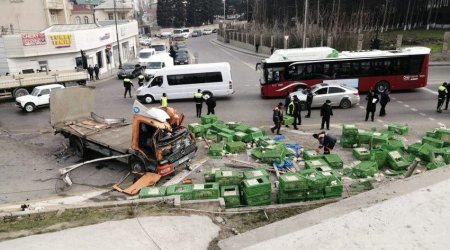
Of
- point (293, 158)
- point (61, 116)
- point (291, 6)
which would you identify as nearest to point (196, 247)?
point (293, 158)

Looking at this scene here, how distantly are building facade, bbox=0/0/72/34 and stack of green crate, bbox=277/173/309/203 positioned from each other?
37471 mm

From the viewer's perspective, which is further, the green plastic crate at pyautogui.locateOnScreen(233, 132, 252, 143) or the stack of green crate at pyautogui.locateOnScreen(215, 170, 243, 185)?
the green plastic crate at pyautogui.locateOnScreen(233, 132, 252, 143)

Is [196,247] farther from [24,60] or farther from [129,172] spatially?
[24,60]

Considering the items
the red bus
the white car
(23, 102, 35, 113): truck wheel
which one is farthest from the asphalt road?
the red bus

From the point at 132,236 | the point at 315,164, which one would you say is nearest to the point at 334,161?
the point at 315,164

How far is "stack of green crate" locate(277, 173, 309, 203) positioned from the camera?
→ 10125 millimetres

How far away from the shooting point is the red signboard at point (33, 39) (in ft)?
99.9

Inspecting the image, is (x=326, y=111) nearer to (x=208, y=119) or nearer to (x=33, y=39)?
(x=208, y=119)

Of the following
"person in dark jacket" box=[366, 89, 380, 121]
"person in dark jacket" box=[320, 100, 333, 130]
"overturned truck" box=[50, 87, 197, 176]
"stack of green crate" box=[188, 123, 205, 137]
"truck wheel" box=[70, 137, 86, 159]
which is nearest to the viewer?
"overturned truck" box=[50, 87, 197, 176]

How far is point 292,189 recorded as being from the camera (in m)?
10.2

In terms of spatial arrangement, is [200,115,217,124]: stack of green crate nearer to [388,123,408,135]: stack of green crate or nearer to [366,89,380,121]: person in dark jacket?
[366,89,380,121]: person in dark jacket

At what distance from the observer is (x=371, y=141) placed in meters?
14.4

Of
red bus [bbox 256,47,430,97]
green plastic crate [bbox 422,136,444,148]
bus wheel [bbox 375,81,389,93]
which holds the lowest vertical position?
green plastic crate [bbox 422,136,444,148]

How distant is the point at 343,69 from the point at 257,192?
50.5 feet
